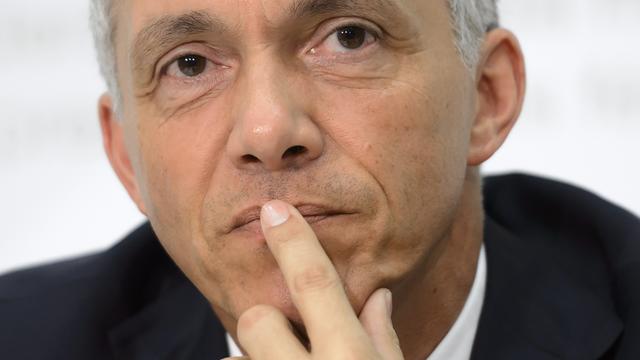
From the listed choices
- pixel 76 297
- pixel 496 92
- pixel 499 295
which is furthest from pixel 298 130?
pixel 76 297

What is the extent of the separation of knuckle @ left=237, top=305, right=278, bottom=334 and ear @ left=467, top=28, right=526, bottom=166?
607mm

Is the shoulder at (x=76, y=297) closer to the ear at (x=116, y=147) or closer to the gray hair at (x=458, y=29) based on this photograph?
the ear at (x=116, y=147)

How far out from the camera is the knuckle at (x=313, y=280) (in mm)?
1879

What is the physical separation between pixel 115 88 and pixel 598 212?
4.17ft

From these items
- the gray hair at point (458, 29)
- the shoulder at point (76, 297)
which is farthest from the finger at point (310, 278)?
the shoulder at point (76, 297)

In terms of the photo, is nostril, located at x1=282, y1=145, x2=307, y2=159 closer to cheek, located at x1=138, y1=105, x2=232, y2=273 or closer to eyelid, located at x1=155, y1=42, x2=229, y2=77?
cheek, located at x1=138, y1=105, x2=232, y2=273

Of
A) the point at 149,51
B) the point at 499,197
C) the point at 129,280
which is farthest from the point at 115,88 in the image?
the point at 499,197

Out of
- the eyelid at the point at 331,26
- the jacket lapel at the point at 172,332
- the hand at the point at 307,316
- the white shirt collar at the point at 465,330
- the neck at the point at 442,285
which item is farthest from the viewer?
the jacket lapel at the point at 172,332

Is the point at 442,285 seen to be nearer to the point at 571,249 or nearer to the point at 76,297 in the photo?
the point at 571,249

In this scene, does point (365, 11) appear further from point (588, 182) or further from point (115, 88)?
point (588, 182)

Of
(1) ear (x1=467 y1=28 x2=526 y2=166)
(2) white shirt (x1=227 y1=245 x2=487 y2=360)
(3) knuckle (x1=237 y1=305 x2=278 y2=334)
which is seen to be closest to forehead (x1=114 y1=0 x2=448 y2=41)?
(1) ear (x1=467 y1=28 x2=526 y2=166)

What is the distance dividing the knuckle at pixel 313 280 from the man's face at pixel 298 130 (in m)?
0.09

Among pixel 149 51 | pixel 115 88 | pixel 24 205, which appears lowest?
pixel 24 205

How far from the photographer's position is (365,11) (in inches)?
80.2
